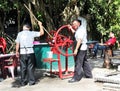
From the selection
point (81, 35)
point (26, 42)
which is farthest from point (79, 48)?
point (26, 42)

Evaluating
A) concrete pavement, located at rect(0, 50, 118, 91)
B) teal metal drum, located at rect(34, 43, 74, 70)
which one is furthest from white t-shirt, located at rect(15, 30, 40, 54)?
teal metal drum, located at rect(34, 43, 74, 70)

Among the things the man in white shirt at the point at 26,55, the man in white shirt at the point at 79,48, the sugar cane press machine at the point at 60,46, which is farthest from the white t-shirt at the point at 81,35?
the man in white shirt at the point at 26,55

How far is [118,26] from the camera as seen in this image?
23.9m

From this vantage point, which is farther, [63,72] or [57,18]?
[57,18]

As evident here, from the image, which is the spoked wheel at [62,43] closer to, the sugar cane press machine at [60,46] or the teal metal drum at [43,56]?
the sugar cane press machine at [60,46]

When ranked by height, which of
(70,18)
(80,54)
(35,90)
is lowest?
(35,90)

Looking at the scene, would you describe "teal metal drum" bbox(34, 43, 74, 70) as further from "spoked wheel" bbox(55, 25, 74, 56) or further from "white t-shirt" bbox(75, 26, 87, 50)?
"white t-shirt" bbox(75, 26, 87, 50)

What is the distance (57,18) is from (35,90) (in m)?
6.54

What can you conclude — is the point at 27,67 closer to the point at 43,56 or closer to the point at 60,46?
the point at 60,46

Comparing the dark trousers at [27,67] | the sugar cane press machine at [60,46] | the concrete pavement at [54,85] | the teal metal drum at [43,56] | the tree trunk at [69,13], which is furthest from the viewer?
the tree trunk at [69,13]

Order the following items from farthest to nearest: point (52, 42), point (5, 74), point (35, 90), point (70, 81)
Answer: point (5, 74)
point (52, 42)
point (70, 81)
point (35, 90)

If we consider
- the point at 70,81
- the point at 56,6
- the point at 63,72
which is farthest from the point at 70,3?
the point at 70,81

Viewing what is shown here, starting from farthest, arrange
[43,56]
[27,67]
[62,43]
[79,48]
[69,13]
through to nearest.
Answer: [69,13] → [43,56] → [62,43] → [27,67] → [79,48]

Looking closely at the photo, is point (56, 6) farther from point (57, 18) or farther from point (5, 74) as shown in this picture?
point (5, 74)
